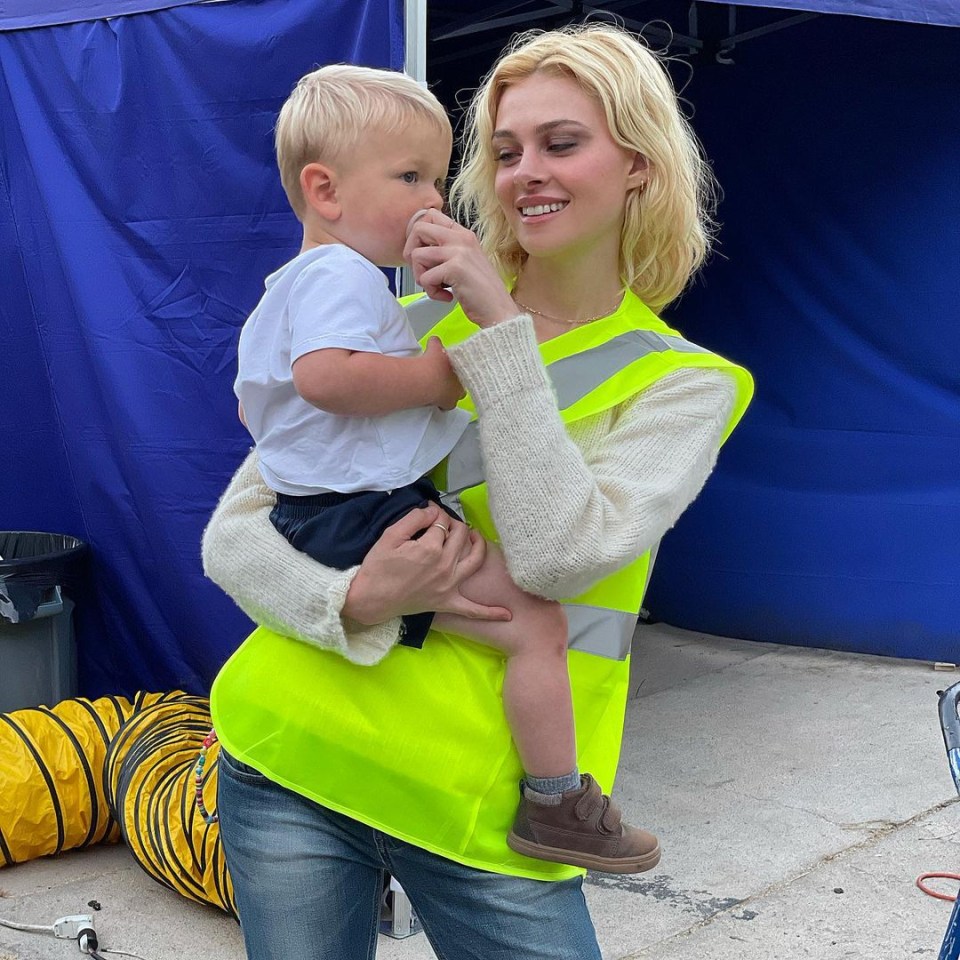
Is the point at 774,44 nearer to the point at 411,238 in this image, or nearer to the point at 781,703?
the point at 781,703

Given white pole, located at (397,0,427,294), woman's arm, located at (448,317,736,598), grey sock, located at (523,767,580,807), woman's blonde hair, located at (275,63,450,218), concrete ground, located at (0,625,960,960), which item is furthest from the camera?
concrete ground, located at (0,625,960,960)

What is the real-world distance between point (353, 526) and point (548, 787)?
37 centimetres

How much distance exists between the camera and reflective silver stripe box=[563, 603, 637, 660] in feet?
4.95

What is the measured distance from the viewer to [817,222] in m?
5.49

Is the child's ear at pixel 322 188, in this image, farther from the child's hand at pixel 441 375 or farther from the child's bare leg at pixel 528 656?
the child's bare leg at pixel 528 656

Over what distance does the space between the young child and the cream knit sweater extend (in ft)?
0.18

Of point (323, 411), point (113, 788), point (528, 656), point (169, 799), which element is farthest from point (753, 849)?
point (323, 411)

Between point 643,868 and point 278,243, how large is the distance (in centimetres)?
231

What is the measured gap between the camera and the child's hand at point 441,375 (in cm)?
152

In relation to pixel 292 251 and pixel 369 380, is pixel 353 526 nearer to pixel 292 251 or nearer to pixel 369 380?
pixel 369 380


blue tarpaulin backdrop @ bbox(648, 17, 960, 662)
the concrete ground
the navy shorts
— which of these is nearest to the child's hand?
the navy shorts

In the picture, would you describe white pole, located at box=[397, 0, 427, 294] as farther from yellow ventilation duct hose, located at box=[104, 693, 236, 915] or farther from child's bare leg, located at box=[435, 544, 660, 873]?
child's bare leg, located at box=[435, 544, 660, 873]

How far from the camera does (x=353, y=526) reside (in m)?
1.51

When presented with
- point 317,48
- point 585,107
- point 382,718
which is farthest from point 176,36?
point 382,718
